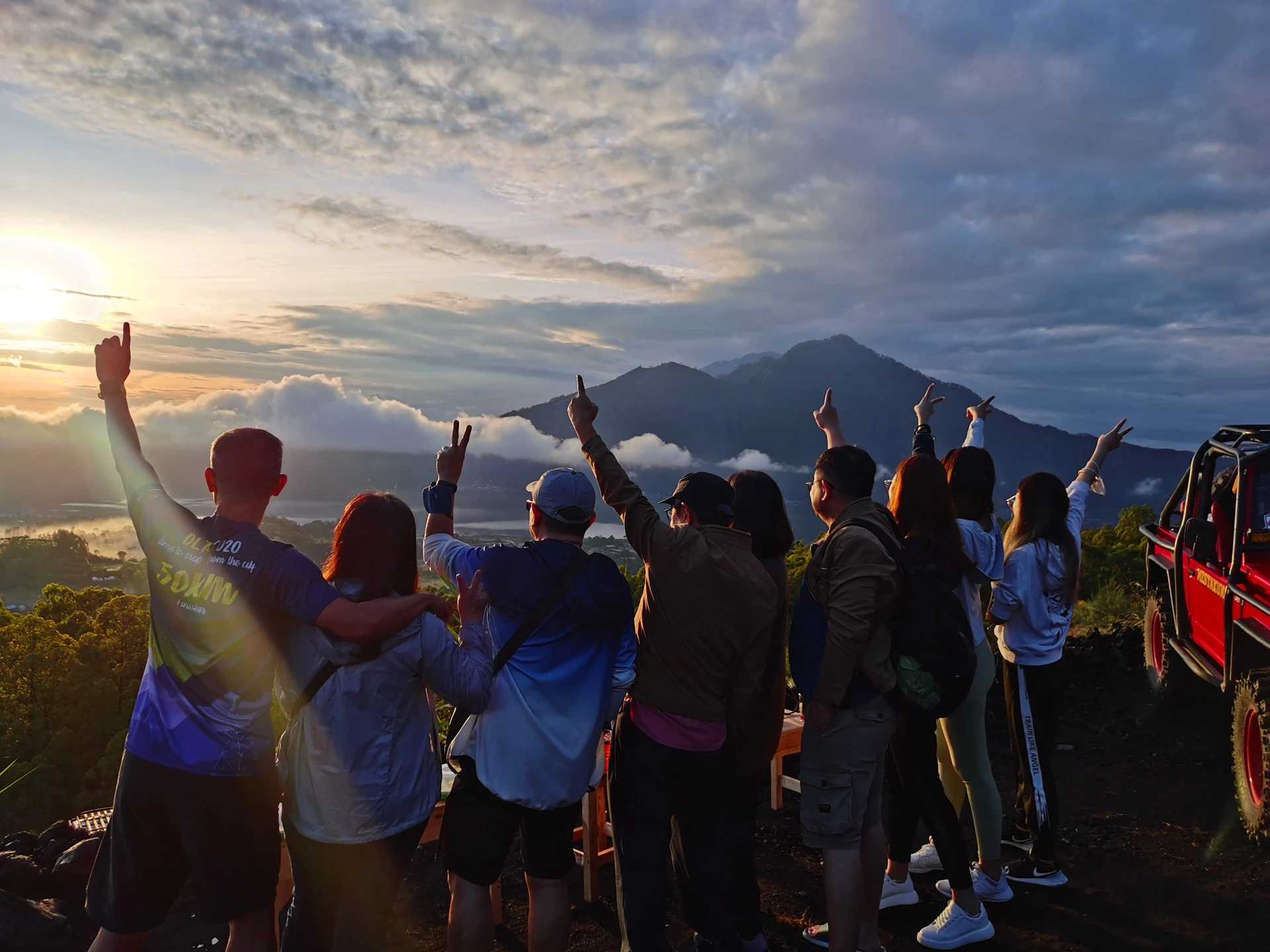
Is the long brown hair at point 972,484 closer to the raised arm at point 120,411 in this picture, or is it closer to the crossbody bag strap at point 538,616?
the crossbody bag strap at point 538,616

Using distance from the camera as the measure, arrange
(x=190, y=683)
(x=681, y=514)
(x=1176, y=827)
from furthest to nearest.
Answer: (x=1176, y=827) < (x=681, y=514) < (x=190, y=683)

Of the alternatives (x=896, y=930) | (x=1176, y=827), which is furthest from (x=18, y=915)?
(x=1176, y=827)

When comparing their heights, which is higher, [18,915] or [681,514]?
[681,514]

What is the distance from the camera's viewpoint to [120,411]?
2.97m

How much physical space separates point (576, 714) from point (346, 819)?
0.80 m

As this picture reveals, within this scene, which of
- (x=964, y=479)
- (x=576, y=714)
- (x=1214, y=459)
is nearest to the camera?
(x=576, y=714)

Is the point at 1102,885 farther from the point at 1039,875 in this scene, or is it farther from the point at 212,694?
the point at 212,694

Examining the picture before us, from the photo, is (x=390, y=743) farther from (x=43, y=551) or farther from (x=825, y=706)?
(x=43, y=551)

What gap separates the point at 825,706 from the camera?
3281mm

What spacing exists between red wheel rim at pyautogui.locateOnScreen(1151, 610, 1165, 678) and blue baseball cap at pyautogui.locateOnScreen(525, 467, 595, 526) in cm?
715

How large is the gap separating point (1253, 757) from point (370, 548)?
581cm

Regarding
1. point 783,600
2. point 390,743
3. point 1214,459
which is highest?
point 1214,459

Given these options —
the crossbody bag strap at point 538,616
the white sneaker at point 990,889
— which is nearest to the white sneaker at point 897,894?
the white sneaker at point 990,889

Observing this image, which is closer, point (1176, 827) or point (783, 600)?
point (783, 600)
